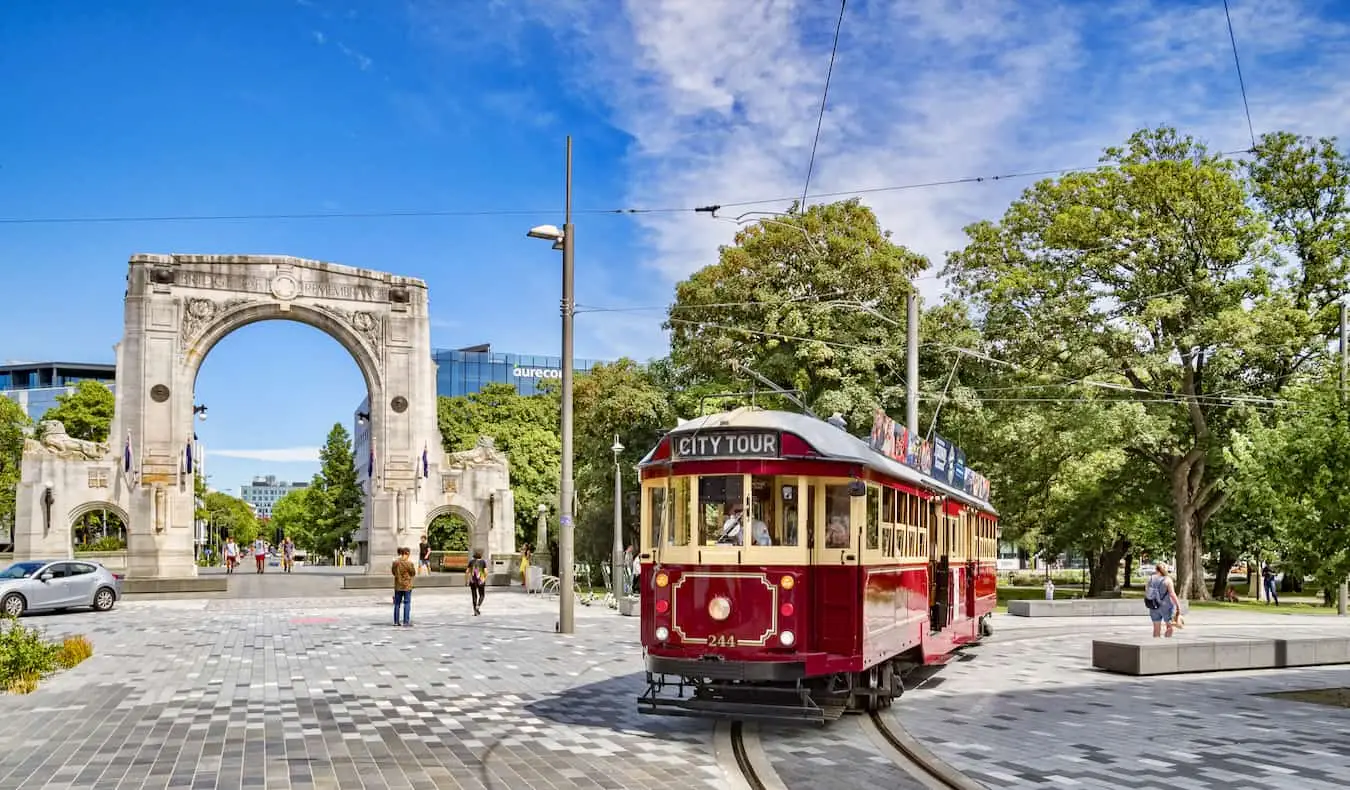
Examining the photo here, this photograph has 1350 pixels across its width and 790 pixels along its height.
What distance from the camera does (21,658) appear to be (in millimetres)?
14117

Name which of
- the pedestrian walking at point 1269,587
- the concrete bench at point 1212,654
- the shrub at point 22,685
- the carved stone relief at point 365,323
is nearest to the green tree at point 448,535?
the carved stone relief at point 365,323

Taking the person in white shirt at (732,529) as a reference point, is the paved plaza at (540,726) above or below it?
below

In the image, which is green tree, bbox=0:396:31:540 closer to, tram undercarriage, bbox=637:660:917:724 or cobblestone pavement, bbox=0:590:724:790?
cobblestone pavement, bbox=0:590:724:790

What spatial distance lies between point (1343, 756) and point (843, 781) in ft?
16.4

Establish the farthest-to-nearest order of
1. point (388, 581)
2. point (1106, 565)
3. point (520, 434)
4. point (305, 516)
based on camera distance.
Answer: point (305, 516), point (520, 434), point (1106, 565), point (388, 581)

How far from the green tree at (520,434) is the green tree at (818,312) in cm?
3002

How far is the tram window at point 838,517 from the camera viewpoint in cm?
1144

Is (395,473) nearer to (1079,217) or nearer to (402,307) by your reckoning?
(402,307)

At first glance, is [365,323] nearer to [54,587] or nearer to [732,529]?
[54,587]

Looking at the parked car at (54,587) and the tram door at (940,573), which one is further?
the parked car at (54,587)

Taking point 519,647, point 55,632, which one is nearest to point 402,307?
point 55,632

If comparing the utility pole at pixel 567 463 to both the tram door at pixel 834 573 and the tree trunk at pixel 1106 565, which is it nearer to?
the tram door at pixel 834 573

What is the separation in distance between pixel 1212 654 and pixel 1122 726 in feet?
21.2

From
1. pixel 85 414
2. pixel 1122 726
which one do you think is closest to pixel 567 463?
pixel 1122 726
